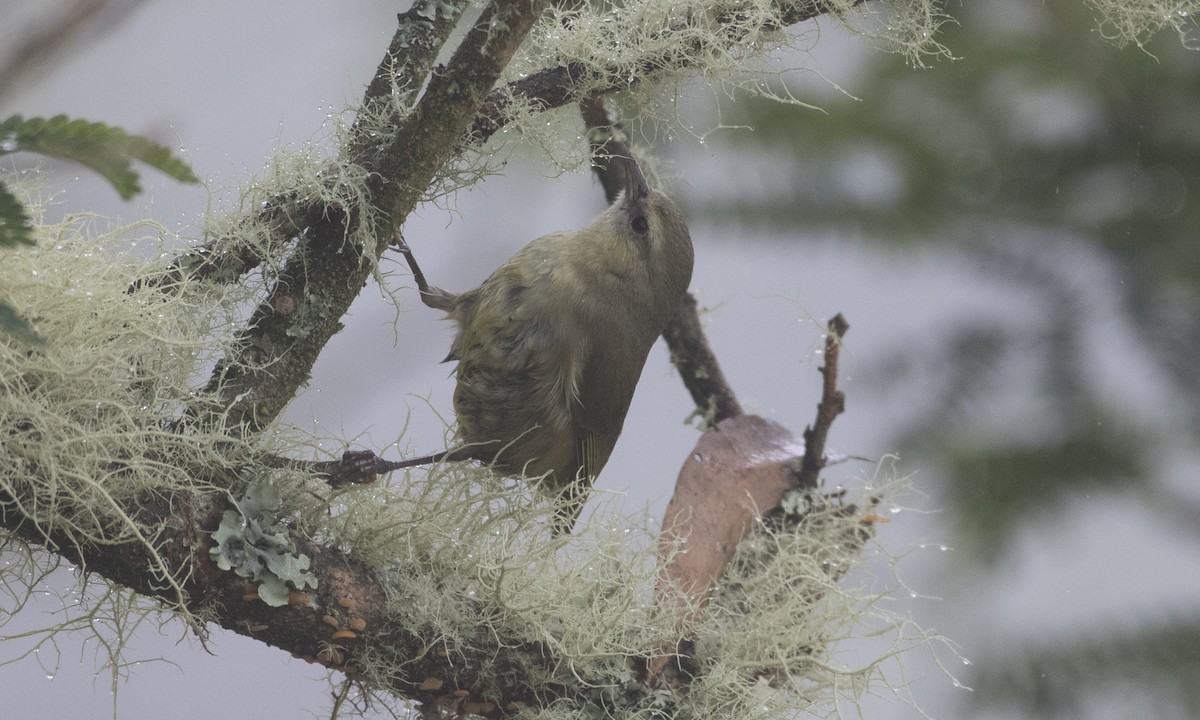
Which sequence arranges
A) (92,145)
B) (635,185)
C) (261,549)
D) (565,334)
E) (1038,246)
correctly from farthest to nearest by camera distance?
1. (1038,246)
2. (635,185)
3. (565,334)
4. (261,549)
5. (92,145)

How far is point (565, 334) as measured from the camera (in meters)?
1.36

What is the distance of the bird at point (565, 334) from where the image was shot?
133 centimetres

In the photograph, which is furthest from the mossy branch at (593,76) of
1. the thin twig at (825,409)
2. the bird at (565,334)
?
the thin twig at (825,409)

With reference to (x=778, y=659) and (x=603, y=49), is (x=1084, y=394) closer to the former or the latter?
(x=778, y=659)

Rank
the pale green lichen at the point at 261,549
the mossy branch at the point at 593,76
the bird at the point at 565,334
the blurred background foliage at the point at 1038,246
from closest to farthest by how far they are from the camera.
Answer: the pale green lichen at the point at 261,549, the mossy branch at the point at 593,76, the bird at the point at 565,334, the blurred background foliage at the point at 1038,246

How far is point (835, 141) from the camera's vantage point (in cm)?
189

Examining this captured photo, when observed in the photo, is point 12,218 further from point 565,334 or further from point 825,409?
point 825,409

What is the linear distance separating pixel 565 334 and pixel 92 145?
82 cm

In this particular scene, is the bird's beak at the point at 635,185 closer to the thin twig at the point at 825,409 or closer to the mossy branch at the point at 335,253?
the thin twig at the point at 825,409

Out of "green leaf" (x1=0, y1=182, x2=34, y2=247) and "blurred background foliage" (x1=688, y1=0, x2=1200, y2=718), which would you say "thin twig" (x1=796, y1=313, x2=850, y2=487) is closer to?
"blurred background foliage" (x1=688, y1=0, x2=1200, y2=718)

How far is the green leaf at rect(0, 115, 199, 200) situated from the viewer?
0.57 metres

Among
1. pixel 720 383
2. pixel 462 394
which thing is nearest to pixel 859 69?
pixel 720 383

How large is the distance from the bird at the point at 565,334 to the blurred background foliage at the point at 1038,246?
47cm

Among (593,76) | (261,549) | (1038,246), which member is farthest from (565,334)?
(1038,246)
